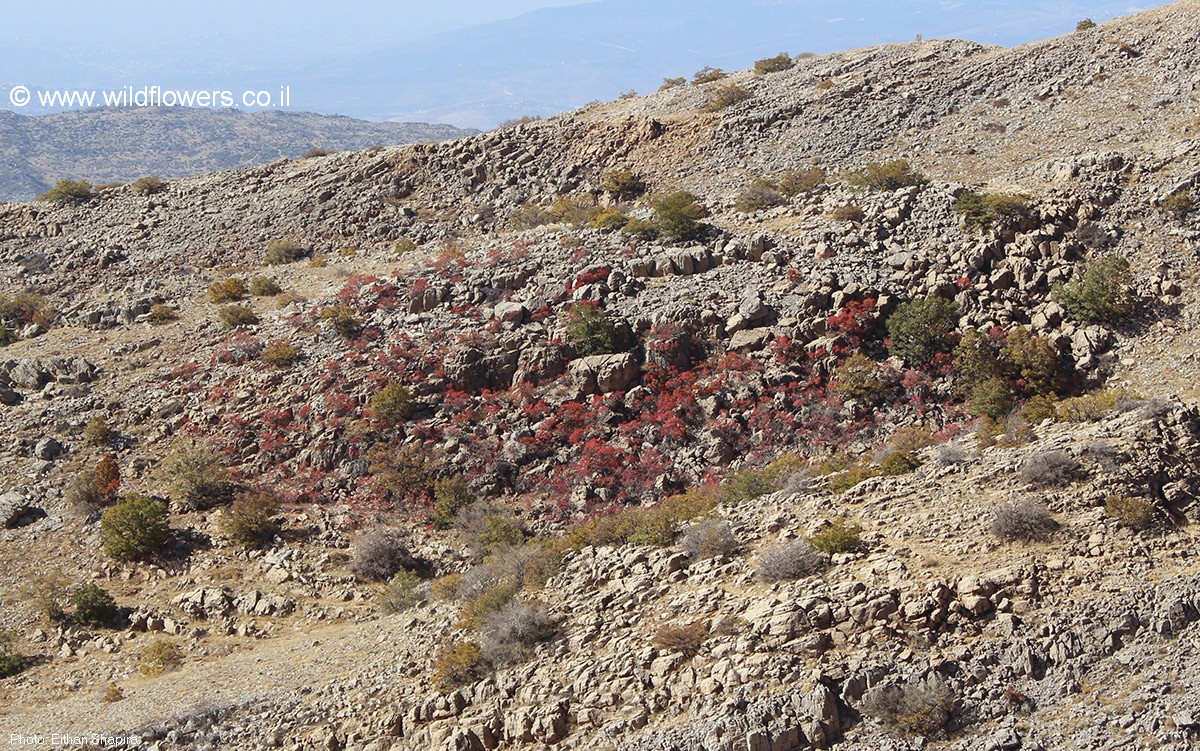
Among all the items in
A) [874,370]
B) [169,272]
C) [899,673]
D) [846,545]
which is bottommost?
[899,673]

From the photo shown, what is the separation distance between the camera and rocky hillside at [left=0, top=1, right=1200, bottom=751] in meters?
13.1

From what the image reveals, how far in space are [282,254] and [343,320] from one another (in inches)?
407

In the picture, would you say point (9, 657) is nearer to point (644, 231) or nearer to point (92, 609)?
point (92, 609)

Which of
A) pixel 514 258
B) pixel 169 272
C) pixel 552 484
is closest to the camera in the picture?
pixel 552 484

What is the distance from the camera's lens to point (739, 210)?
32.1 metres

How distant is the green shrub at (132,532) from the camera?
2094 cm

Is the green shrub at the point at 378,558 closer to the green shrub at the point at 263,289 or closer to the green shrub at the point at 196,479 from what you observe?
the green shrub at the point at 196,479

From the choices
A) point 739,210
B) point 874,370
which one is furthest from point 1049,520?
point 739,210

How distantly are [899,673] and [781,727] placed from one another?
72.9 inches

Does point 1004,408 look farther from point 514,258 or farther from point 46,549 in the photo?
point 46,549

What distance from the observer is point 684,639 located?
1362cm

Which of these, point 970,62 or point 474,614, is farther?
point 970,62

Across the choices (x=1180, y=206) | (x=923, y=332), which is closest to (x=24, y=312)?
(x=923, y=332)

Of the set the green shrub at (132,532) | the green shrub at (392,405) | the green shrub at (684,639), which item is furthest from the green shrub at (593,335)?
the green shrub at (684,639)
